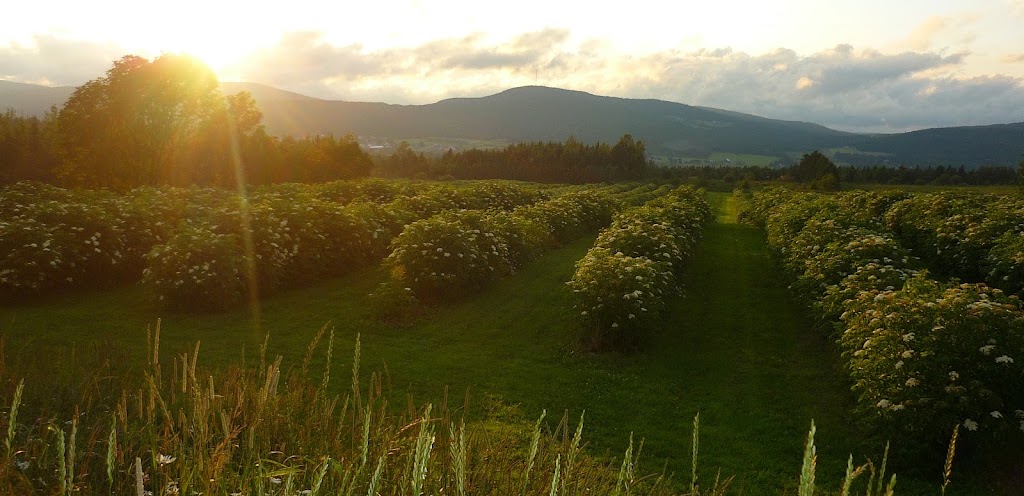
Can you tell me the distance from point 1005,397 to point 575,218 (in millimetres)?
21943

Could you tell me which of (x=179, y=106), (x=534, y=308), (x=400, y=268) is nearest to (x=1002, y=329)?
(x=534, y=308)

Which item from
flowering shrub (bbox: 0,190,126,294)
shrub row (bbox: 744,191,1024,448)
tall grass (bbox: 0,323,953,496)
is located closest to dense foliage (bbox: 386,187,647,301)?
flowering shrub (bbox: 0,190,126,294)

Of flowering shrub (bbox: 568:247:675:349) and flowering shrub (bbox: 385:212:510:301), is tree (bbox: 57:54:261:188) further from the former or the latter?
flowering shrub (bbox: 568:247:675:349)

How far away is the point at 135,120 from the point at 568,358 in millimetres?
30764

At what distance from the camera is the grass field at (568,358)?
876 centimetres

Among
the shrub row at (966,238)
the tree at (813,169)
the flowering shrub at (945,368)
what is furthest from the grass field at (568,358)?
→ the tree at (813,169)

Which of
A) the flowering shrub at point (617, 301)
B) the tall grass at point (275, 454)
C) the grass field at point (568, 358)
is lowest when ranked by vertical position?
the grass field at point (568, 358)

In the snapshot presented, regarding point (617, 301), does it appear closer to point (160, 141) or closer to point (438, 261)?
point (438, 261)

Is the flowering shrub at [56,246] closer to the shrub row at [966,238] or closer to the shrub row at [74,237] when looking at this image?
the shrub row at [74,237]

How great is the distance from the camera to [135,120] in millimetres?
32844

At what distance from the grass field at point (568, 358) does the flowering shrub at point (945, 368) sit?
2.89 feet

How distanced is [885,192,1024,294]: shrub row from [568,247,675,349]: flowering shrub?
8024 mm

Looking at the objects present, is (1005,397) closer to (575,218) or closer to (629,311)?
(629,311)

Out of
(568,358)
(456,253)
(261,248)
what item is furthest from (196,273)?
(568,358)
